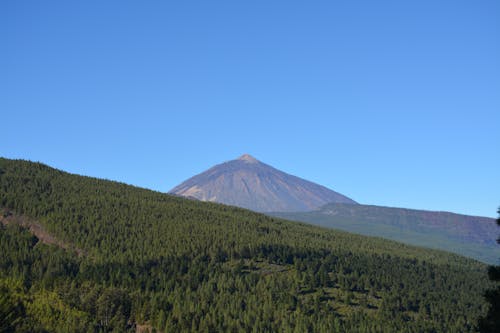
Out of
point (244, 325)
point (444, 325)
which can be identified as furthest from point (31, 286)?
point (444, 325)

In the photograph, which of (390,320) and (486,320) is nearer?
(486,320)

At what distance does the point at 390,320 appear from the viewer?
19288 cm

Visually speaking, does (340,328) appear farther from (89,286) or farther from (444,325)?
(89,286)

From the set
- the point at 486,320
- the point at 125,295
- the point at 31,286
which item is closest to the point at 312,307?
the point at 125,295

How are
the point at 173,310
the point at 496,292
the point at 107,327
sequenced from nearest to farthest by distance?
the point at 496,292
the point at 107,327
the point at 173,310

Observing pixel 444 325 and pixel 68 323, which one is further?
pixel 444 325

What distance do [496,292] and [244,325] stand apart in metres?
138

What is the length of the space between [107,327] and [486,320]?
14028 cm

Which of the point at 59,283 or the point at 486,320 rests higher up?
the point at 486,320

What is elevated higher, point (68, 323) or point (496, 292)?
point (496, 292)

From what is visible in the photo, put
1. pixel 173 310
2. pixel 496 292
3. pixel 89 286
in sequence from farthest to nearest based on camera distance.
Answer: pixel 89 286
pixel 173 310
pixel 496 292

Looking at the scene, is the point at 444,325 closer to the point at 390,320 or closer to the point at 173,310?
the point at 390,320

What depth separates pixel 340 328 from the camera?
176 metres

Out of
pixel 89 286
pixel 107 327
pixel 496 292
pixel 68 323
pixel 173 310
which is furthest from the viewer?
pixel 89 286
